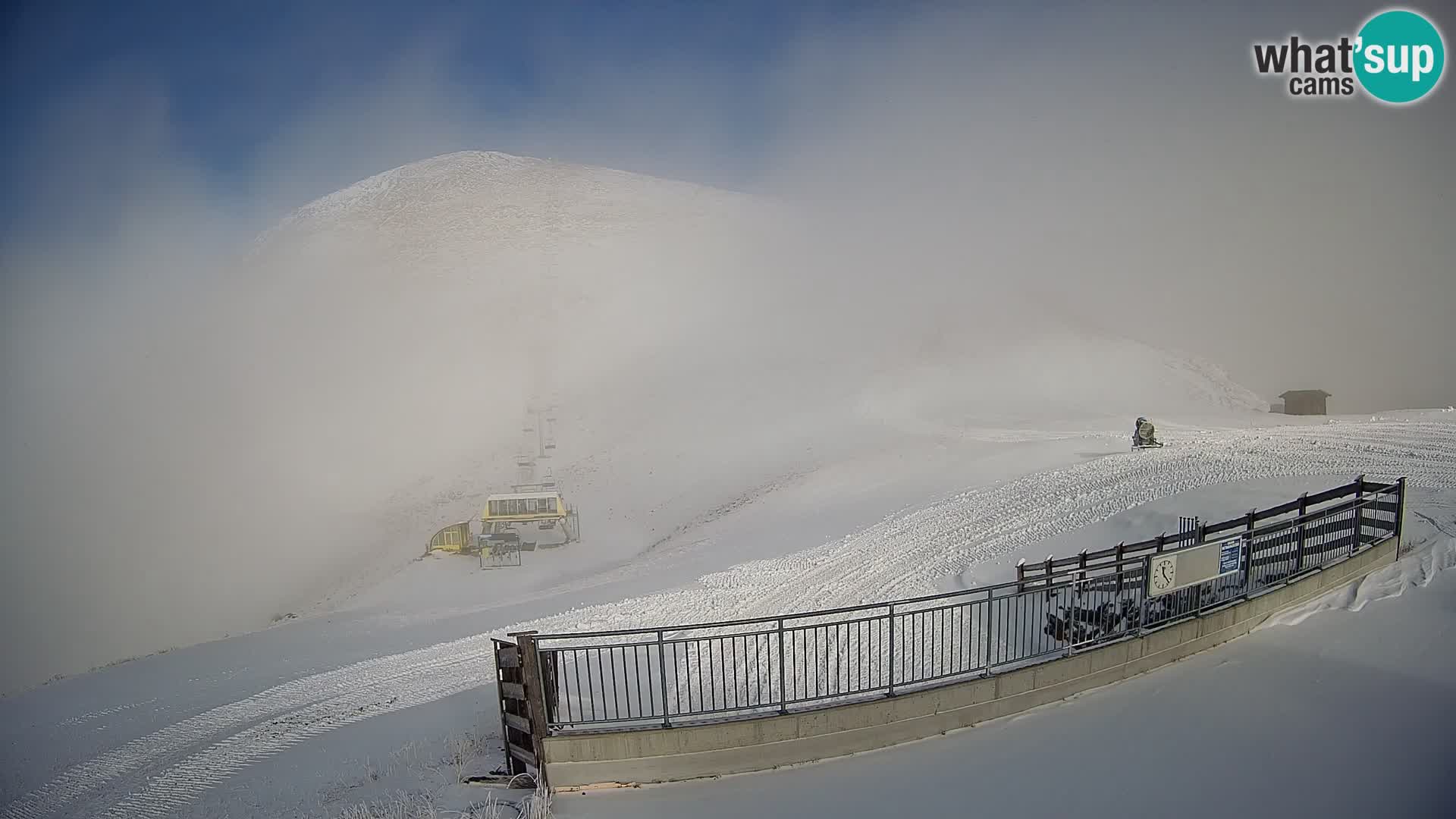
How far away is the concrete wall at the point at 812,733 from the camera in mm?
7211

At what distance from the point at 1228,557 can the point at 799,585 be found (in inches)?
401

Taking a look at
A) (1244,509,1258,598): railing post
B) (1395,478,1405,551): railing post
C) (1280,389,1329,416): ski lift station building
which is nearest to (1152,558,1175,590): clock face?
(1244,509,1258,598): railing post

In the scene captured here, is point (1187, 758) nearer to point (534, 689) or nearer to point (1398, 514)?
point (534, 689)

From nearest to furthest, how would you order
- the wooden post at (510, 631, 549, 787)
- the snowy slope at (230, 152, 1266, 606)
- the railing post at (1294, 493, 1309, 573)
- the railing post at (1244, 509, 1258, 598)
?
the wooden post at (510, 631, 549, 787), the railing post at (1244, 509, 1258, 598), the railing post at (1294, 493, 1309, 573), the snowy slope at (230, 152, 1266, 606)

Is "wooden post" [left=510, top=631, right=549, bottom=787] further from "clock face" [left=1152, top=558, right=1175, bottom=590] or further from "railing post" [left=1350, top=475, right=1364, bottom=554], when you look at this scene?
"railing post" [left=1350, top=475, right=1364, bottom=554]

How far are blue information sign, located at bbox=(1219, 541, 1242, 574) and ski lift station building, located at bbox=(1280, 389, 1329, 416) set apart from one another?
4674cm

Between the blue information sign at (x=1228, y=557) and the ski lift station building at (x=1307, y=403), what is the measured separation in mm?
46737

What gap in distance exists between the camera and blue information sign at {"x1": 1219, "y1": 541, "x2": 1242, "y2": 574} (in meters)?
9.06

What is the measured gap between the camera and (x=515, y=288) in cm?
7519

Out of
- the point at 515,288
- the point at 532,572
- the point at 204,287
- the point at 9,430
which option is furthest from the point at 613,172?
the point at 532,572

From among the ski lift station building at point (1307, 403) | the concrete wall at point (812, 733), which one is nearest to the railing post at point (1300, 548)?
the concrete wall at point (812, 733)

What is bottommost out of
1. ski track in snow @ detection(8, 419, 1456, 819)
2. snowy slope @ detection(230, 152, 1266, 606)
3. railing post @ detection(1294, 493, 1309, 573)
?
ski track in snow @ detection(8, 419, 1456, 819)

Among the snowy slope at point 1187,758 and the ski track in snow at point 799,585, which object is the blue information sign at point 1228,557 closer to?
the snowy slope at point 1187,758

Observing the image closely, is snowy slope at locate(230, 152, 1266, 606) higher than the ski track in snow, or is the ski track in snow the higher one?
snowy slope at locate(230, 152, 1266, 606)
